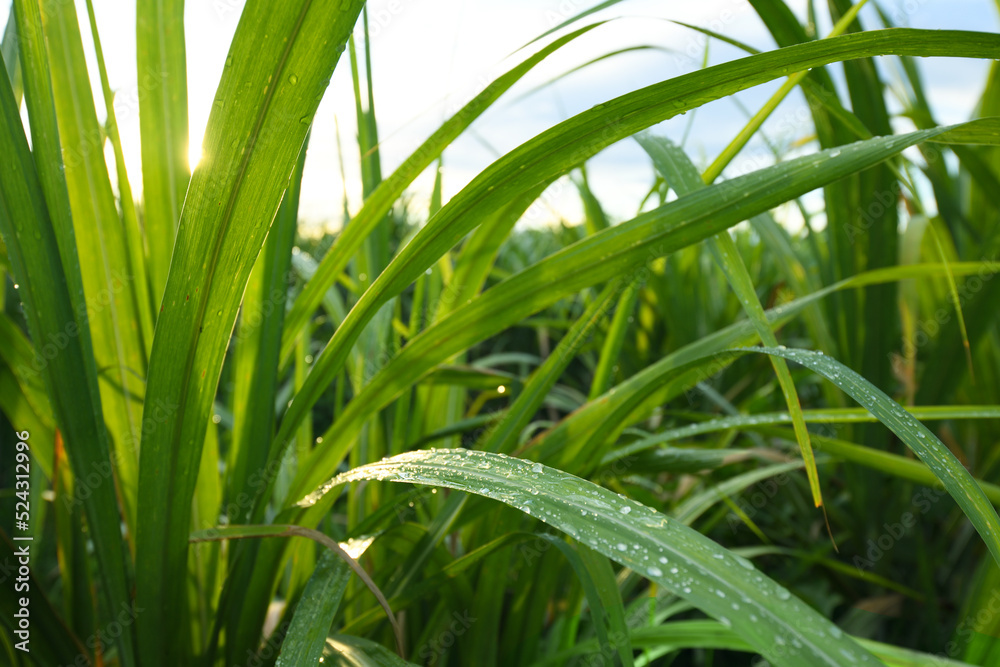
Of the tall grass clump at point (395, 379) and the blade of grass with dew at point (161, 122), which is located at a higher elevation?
the blade of grass with dew at point (161, 122)

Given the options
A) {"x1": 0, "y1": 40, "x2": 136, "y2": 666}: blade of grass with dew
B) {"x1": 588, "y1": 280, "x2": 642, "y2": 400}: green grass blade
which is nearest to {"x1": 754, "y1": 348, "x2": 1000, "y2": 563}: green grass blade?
{"x1": 588, "y1": 280, "x2": 642, "y2": 400}: green grass blade

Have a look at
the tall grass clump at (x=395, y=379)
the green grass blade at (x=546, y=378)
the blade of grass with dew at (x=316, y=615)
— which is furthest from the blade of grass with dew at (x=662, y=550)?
the green grass blade at (x=546, y=378)

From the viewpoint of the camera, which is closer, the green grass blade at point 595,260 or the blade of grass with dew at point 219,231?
the blade of grass with dew at point 219,231

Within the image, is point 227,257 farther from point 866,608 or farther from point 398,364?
point 866,608

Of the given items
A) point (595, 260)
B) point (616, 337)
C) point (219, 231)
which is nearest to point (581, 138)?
point (595, 260)

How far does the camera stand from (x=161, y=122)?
2.02 feet

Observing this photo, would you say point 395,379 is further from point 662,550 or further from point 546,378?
point 662,550

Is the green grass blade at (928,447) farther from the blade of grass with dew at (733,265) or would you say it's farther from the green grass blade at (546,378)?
the green grass blade at (546,378)

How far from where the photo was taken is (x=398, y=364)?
0.60 m

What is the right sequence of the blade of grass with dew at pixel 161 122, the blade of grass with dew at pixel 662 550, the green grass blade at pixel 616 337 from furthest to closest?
the green grass blade at pixel 616 337 → the blade of grass with dew at pixel 161 122 → the blade of grass with dew at pixel 662 550

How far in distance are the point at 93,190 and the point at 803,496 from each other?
4.09 feet

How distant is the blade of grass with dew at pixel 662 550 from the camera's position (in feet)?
0.87

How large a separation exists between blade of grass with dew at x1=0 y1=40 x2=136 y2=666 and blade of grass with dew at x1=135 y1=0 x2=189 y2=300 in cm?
12

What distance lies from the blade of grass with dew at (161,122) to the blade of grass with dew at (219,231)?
241 millimetres
